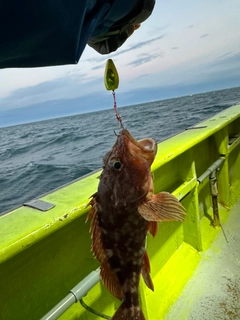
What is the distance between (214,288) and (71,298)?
1.65 meters

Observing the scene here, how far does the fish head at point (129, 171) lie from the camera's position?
1280 mm

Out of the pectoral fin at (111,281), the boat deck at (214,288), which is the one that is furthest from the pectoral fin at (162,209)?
the boat deck at (214,288)

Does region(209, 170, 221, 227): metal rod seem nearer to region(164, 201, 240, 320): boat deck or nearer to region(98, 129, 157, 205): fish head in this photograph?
region(164, 201, 240, 320): boat deck

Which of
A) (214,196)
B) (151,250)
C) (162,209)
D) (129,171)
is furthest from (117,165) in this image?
(214,196)

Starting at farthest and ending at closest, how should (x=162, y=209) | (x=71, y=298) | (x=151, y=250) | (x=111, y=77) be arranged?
(x=151, y=250), (x=71, y=298), (x=111, y=77), (x=162, y=209)

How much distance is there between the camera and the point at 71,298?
1.49m

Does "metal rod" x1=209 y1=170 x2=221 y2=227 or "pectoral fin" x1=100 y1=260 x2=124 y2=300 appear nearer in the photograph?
"pectoral fin" x1=100 y1=260 x2=124 y2=300

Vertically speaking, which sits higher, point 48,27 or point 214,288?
point 48,27

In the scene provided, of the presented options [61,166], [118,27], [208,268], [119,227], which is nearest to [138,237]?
[119,227]

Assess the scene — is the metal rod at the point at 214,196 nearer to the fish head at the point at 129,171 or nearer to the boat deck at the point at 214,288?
the boat deck at the point at 214,288

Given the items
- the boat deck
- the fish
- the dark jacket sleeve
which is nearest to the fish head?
the fish

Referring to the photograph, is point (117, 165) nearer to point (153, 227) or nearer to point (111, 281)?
point (153, 227)

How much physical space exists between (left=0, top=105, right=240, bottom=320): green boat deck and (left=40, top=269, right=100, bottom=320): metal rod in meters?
0.34

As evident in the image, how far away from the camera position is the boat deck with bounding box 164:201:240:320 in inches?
92.3
